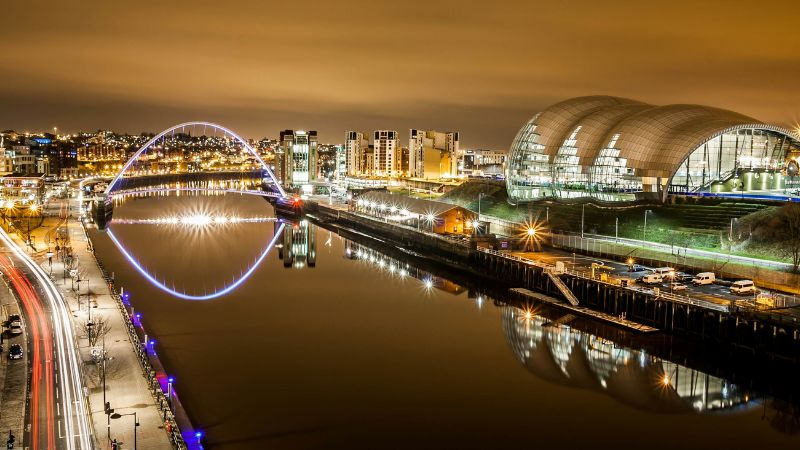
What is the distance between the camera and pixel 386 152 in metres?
125

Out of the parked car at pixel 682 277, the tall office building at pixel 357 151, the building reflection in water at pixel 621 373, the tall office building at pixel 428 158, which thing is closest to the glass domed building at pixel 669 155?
the parked car at pixel 682 277

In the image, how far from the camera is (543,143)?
5694cm

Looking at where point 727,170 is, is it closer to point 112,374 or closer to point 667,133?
point 667,133

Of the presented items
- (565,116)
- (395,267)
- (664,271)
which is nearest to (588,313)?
(664,271)

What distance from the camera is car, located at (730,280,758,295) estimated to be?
2661 cm

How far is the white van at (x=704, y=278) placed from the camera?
28766 millimetres

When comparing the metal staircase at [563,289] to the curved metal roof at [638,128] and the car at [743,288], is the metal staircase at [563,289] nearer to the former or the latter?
the car at [743,288]

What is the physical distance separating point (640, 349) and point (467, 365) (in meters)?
6.14

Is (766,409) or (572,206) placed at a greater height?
(572,206)

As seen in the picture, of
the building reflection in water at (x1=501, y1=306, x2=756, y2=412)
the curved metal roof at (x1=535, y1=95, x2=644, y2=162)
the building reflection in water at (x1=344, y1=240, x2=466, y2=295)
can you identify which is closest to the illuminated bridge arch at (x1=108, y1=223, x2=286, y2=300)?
the building reflection in water at (x1=344, y1=240, x2=466, y2=295)

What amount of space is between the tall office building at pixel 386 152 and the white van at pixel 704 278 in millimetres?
94322

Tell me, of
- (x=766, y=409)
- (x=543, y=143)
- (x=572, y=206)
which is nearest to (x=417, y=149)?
(x=543, y=143)

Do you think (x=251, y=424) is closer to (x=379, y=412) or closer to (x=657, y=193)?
(x=379, y=412)

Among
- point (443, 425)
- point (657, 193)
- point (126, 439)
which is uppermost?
point (657, 193)
